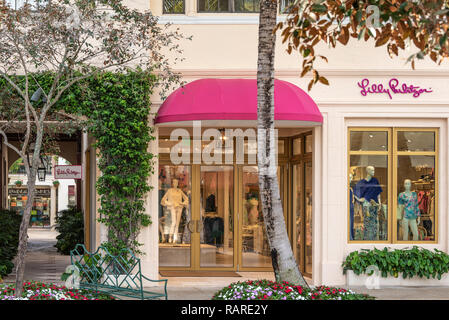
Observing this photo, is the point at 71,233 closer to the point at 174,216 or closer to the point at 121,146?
the point at 174,216

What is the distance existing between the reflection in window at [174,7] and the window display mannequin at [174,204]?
376 centimetres

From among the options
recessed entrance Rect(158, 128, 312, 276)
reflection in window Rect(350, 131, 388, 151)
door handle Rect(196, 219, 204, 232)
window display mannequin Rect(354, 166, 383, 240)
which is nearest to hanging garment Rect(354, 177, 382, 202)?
window display mannequin Rect(354, 166, 383, 240)

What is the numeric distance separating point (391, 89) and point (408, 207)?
96.7 inches

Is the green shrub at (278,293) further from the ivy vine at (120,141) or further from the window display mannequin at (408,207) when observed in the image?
the window display mannequin at (408,207)

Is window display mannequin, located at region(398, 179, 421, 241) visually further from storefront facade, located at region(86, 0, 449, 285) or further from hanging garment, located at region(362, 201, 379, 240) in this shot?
hanging garment, located at region(362, 201, 379, 240)

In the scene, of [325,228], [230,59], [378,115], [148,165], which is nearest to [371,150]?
[378,115]

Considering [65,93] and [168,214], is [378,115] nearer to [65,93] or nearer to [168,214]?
[168,214]

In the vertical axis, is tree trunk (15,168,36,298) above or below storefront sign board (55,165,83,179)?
below

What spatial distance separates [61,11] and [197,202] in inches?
243

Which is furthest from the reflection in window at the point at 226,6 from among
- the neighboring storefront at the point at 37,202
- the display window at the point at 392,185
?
the neighboring storefront at the point at 37,202

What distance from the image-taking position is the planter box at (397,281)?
13281mm

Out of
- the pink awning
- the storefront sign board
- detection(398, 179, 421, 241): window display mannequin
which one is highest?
the pink awning

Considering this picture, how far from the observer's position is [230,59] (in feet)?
44.6

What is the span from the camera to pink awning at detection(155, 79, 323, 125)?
41.1ft
